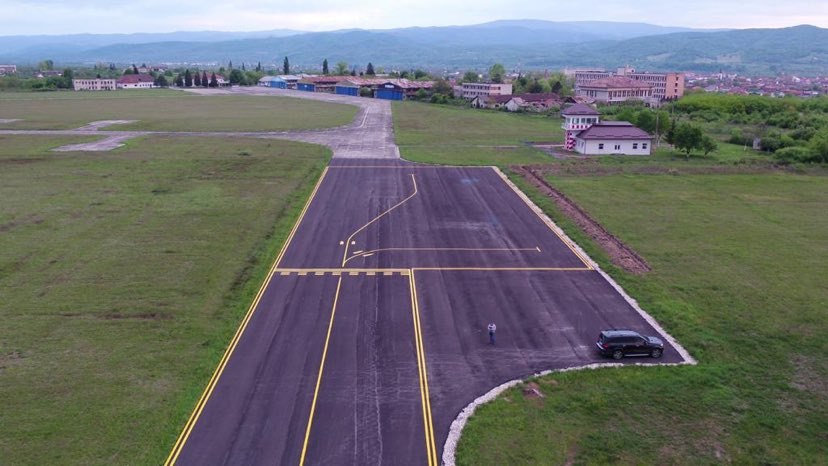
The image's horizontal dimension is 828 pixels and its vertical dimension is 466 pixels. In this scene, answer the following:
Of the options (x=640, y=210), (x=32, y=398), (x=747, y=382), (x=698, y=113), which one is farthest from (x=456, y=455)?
(x=698, y=113)

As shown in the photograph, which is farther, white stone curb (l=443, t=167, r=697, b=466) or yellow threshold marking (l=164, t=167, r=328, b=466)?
white stone curb (l=443, t=167, r=697, b=466)

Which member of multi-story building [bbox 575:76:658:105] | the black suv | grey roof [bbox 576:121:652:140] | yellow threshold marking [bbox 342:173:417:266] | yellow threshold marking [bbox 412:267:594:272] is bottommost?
the black suv

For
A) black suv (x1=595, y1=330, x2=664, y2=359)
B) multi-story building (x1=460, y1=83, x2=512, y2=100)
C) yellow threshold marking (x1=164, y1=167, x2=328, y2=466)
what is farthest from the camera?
multi-story building (x1=460, y1=83, x2=512, y2=100)

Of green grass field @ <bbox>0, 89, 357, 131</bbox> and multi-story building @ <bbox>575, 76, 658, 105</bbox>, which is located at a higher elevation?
multi-story building @ <bbox>575, 76, 658, 105</bbox>

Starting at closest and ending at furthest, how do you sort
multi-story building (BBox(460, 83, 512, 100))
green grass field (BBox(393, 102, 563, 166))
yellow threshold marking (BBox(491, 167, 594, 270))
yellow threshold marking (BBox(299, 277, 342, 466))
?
yellow threshold marking (BBox(299, 277, 342, 466)) < yellow threshold marking (BBox(491, 167, 594, 270)) < green grass field (BBox(393, 102, 563, 166)) < multi-story building (BBox(460, 83, 512, 100))

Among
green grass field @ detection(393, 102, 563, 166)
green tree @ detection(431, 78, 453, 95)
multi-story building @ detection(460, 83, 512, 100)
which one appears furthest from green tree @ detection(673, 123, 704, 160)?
green tree @ detection(431, 78, 453, 95)

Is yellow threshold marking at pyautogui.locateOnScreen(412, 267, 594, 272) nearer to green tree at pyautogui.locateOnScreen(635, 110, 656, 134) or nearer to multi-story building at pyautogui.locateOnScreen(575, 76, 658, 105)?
green tree at pyautogui.locateOnScreen(635, 110, 656, 134)

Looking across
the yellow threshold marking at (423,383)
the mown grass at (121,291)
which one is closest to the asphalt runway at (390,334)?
the yellow threshold marking at (423,383)
